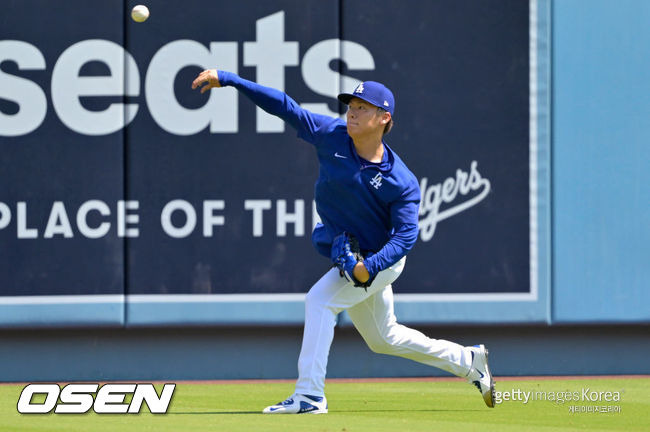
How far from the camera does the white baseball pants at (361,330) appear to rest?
639cm

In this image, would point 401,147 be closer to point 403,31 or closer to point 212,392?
point 403,31

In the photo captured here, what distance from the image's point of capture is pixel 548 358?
895cm

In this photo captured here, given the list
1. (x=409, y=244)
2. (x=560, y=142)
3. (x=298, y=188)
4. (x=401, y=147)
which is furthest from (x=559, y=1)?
(x=409, y=244)

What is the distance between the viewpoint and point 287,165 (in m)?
8.75

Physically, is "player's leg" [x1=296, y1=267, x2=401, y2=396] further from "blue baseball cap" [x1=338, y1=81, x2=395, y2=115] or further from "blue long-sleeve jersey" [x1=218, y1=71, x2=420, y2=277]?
"blue baseball cap" [x1=338, y1=81, x2=395, y2=115]

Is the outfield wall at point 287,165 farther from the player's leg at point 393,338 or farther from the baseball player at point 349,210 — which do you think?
the baseball player at point 349,210

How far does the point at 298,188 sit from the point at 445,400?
6.85ft

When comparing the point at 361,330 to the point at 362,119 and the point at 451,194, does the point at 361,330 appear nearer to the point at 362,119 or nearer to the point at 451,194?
the point at 362,119

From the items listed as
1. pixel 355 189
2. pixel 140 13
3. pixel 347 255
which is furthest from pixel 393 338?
pixel 140 13

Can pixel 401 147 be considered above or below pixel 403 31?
below

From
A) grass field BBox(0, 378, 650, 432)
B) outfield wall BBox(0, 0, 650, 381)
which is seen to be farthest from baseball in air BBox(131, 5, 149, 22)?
grass field BBox(0, 378, 650, 432)

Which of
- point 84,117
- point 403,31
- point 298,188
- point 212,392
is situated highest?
point 403,31

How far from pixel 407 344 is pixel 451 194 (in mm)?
2268

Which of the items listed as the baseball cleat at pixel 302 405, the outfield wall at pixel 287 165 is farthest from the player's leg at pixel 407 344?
the outfield wall at pixel 287 165
